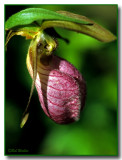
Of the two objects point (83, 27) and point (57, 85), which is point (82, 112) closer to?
point (57, 85)

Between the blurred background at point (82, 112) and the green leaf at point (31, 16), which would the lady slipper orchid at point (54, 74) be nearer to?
the green leaf at point (31, 16)

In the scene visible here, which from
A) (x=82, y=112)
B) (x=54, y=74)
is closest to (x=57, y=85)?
(x=54, y=74)

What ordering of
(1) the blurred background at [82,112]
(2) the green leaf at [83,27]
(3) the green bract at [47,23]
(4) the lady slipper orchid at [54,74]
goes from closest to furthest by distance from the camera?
1. (3) the green bract at [47,23]
2. (2) the green leaf at [83,27]
3. (4) the lady slipper orchid at [54,74]
4. (1) the blurred background at [82,112]

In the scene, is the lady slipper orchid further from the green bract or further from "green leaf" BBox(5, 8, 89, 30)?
"green leaf" BBox(5, 8, 89, 30)

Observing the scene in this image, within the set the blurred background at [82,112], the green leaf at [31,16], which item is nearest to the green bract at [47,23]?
the green leaf at [31,16]

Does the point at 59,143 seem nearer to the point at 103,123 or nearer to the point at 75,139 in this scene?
the point at 75,139

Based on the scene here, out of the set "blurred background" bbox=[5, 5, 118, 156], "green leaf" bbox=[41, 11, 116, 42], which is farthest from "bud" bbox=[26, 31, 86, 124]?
"blurred background" bbox=[5, 5, 118, 156]
